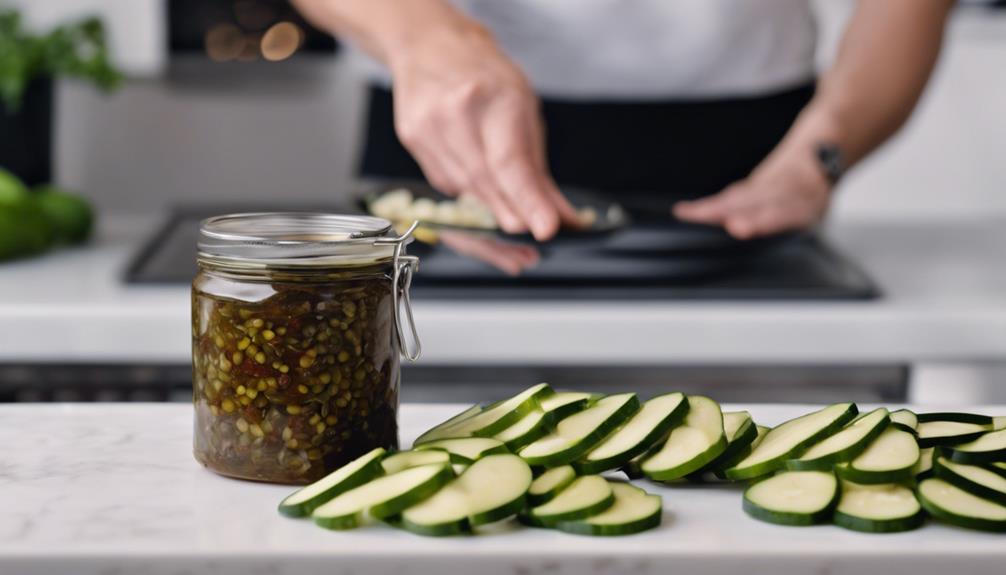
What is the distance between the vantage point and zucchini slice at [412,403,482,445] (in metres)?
0.67

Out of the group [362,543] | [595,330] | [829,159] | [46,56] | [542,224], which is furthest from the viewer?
[46,56]

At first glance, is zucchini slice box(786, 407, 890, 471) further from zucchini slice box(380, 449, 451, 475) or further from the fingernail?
the fingernail

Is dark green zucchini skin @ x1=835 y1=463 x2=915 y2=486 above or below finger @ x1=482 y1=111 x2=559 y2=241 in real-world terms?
below

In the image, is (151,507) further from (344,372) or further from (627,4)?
(627,4)

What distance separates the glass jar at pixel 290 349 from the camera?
1.96ft

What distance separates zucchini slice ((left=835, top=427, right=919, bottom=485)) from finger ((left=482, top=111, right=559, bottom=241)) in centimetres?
63

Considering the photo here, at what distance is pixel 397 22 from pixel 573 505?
0.87 metres

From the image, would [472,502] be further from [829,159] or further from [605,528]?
[829,159]

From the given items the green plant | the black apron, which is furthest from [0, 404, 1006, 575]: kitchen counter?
the green plant

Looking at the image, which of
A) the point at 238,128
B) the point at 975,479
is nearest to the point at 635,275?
A: the point at 975,479

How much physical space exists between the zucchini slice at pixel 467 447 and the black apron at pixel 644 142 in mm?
1114

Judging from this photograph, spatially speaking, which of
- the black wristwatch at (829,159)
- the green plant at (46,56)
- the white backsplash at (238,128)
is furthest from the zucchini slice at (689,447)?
the white backsplash at (238,128)

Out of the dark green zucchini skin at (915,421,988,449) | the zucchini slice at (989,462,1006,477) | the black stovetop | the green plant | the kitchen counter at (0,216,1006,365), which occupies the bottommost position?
the kitchen counter at (0,216,1006,365)

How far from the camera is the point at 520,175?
1193mm
